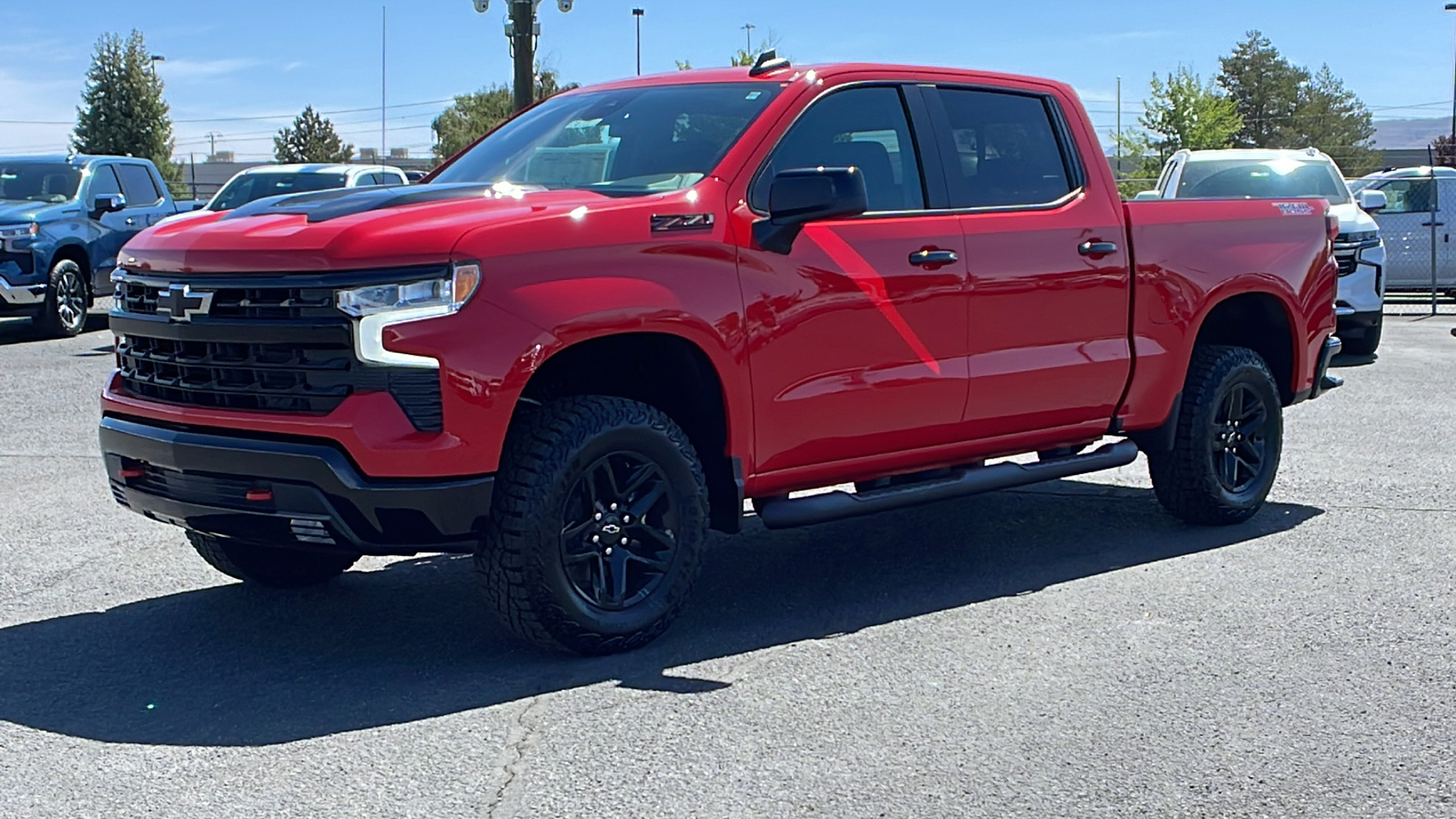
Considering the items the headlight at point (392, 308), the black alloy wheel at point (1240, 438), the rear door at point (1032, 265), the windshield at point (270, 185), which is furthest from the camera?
the windshield at point (270, 185)

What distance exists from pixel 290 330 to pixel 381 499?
1.86 ft

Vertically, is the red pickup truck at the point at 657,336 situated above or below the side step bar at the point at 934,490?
above

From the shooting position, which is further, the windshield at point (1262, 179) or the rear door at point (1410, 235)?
the rear door at point (1410, 235)

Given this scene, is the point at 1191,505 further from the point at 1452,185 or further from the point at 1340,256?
the point at 1452,185

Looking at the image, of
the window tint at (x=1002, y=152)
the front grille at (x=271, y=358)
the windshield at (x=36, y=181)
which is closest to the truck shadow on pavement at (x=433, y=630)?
the front grille at (x=271, y=358)

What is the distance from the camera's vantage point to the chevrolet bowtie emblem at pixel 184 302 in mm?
5145

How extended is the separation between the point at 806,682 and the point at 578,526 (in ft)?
2.82

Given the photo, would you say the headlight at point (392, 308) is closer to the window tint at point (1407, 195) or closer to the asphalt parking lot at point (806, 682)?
the asphalt parking lot at point (806, 682)

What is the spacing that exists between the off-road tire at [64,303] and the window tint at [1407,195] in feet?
52.4

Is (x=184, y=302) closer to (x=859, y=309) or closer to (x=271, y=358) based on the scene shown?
(x=271, y=358)

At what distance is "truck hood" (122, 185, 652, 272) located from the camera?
193 inches

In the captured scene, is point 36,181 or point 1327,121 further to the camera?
point 1327,121

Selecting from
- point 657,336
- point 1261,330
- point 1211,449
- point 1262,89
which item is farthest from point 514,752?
point 1262,89

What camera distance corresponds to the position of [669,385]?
575cm
